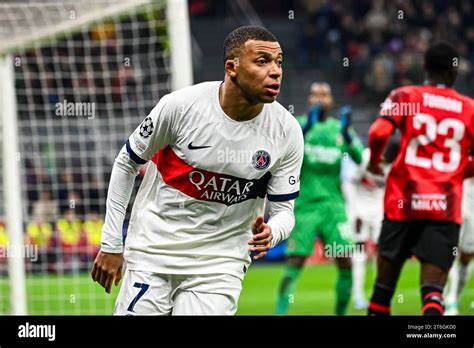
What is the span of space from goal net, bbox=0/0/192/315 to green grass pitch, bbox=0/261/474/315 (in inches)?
1.6

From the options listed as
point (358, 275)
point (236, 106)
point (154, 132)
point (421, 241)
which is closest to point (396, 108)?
point (421, 241)

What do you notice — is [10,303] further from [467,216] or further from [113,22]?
[467,216]

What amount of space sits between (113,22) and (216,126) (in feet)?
15.9

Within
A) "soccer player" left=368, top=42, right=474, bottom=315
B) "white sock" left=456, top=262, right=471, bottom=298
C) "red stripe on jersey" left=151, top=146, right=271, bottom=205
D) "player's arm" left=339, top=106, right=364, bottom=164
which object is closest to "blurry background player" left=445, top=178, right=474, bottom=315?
"white sock" left=456, top=262, right=471, bottom=298

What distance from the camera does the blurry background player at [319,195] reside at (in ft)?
32.2

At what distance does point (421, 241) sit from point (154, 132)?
266 centimetres

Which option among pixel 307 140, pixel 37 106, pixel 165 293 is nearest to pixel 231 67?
pixel 165 293

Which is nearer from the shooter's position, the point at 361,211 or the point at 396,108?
the point at 396,108

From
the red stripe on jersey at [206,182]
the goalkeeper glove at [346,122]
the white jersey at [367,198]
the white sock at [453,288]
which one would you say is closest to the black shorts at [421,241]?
the goalkeeper glove at [346,122]

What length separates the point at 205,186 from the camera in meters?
5.38

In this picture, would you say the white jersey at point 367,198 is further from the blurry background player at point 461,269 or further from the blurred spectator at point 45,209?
the blurred spectator at point 45,209

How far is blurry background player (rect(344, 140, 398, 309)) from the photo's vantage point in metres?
12.1

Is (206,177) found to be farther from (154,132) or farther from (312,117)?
(312,117)
